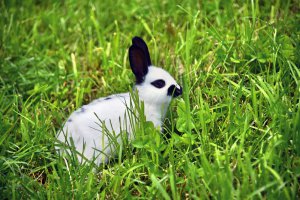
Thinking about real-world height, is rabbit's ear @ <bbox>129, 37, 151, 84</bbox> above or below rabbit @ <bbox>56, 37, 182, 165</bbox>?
above

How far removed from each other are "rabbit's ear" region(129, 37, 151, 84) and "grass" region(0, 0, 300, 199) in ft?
0.94

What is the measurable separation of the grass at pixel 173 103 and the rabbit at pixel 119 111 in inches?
4.4

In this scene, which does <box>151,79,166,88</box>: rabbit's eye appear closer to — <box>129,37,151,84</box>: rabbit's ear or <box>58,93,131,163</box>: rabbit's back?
<box>129,37,151,84</box>: rabbit's ear

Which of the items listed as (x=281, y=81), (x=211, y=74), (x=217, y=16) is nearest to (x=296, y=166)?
(x=281, y=81)

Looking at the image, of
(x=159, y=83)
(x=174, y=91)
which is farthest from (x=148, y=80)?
(x=174, y=91)

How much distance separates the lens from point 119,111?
3.38 meters

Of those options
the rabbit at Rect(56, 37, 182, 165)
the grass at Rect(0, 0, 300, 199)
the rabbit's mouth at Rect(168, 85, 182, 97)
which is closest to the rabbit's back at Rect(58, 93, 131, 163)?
the rabbit at Rect(56, 37, 182, 165)

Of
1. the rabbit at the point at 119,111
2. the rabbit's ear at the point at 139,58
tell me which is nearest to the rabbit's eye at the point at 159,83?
the rabbit at the point at 119,111

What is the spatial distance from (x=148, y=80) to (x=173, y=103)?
335mm

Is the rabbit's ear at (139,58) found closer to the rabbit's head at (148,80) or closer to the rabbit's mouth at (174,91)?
the rabbit's head at (148,80)

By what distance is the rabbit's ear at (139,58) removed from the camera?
339 centimetres

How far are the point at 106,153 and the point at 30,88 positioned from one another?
126cm

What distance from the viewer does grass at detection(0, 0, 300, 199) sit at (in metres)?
2.88

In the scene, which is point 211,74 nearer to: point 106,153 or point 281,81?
point 281,81
